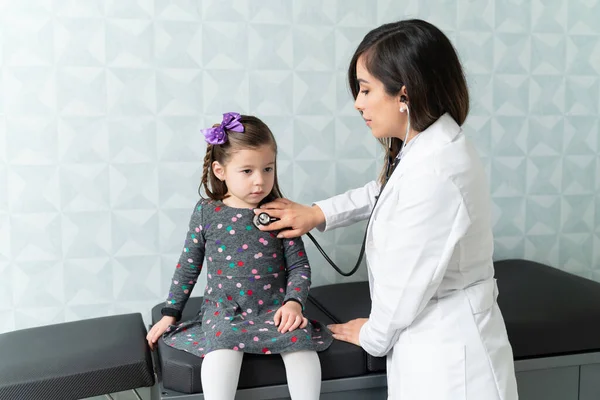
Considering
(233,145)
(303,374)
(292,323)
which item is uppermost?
(233,145)

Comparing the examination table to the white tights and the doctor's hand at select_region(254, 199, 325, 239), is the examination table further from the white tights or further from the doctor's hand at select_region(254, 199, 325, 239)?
the doctor's hand at select_region(254, 199, 325, 239)

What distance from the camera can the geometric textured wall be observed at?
2232 millimetres

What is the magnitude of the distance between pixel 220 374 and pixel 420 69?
93cm

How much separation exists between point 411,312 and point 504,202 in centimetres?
132

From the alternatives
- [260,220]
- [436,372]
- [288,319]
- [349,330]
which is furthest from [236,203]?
[436,372]

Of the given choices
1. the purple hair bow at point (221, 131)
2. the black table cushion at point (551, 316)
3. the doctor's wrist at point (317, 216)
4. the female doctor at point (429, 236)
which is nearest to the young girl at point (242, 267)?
the purple hair bow at point (221, 131)

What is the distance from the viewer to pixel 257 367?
1728 millimetres

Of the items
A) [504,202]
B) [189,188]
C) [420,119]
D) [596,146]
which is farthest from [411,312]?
[596,146]

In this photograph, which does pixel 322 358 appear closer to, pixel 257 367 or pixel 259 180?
pixel 257 367

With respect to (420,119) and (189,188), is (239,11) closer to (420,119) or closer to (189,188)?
(189,188)

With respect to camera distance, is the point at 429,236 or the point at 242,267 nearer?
the point at 429,236

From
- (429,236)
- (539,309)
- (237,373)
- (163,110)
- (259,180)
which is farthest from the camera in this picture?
(163,110)

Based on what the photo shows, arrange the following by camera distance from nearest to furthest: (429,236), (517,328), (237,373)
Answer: (429,236) → (237,373) → (517,328)

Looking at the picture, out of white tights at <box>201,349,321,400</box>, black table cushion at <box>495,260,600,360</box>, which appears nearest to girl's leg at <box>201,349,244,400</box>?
white tights at <box>201,349,321,400</box>
